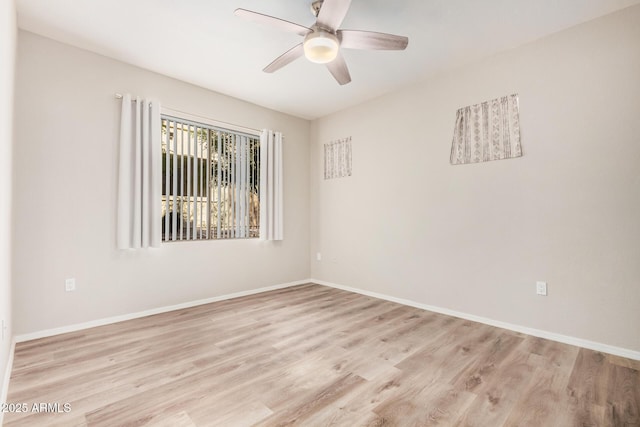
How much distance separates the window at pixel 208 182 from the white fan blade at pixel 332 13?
2292 mm

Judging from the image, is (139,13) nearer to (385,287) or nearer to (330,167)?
(330,167)

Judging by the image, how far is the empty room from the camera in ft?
6.15

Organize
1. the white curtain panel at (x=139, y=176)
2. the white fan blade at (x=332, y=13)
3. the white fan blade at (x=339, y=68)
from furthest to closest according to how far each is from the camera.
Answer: the white curtain panel at (x=139, y=176) < the white fan blade at (x=339, y=68) < the white fan blade at (x=332, y=13)

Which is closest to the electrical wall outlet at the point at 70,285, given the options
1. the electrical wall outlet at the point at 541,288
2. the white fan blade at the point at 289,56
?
the white fan blade at the point at 289,56

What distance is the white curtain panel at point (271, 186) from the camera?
4.33 m

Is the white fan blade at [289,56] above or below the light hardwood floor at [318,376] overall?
above

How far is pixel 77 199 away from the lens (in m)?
2.88

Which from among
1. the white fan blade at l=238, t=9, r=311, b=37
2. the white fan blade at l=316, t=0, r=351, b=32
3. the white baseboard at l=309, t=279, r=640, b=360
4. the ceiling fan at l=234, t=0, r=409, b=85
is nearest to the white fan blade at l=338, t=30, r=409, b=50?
the ceiling fan at l=234, t=0, r=409, b=85

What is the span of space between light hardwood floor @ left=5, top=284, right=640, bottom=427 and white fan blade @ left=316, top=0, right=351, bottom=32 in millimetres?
2379

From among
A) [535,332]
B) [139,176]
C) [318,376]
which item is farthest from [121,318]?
[535,332]

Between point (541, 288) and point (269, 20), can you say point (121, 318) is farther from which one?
point (541, 288)

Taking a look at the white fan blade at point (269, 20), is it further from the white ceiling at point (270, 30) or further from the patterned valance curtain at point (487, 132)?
the patterned valance curtain at point (487, 132)

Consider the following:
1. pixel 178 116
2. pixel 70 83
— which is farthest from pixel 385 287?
pixel 70 83

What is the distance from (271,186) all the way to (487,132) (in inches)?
109
